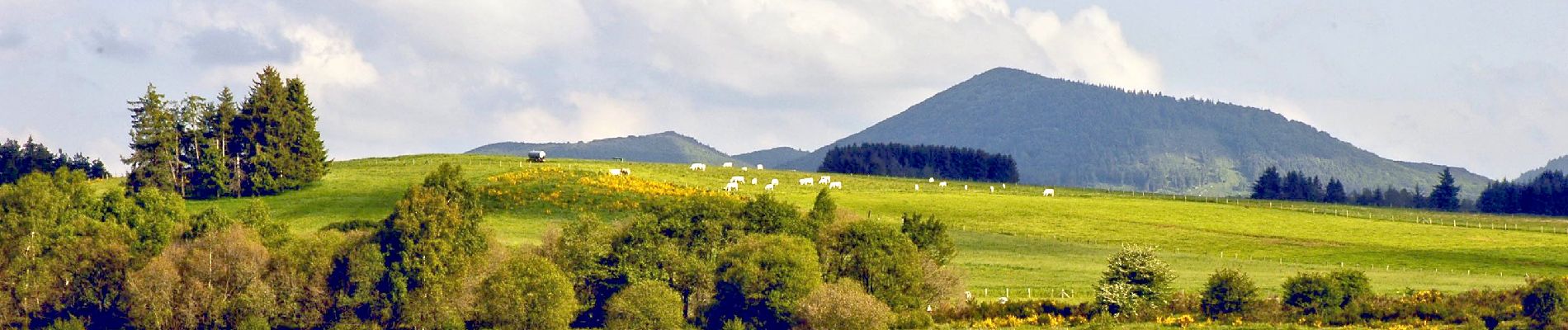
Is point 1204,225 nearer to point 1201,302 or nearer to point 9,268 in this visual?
point 1201,302

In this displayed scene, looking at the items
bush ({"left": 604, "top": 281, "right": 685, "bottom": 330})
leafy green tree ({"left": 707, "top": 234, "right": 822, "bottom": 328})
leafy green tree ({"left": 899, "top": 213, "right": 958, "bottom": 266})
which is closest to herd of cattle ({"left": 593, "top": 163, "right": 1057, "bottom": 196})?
leafy green tree ({"left": 899, "top": 213, "right": 958, "bottom": 266})

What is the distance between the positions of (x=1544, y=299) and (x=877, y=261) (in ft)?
111

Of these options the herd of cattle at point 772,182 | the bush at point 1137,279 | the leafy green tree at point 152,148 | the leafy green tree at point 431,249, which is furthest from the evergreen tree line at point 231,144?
the bush at point 1137,279

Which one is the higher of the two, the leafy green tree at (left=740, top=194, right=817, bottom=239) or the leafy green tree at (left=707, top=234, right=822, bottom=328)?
the leafy green tree at (left=740, top=194, right=817, bottom=239)

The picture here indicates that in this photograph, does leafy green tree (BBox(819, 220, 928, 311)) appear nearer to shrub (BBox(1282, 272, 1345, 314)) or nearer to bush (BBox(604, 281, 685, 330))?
bush (BBox(604, 281, 685, 330))

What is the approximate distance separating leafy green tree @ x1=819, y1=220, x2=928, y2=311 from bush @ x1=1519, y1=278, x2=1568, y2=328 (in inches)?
1202

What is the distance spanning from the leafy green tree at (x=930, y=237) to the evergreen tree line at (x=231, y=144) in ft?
222

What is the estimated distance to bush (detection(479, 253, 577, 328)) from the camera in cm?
7625

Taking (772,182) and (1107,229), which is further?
(772,182)

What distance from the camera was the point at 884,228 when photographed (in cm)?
8556

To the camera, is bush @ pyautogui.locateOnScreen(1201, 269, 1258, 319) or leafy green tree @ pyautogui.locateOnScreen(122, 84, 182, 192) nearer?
bush @ pyautogui.locateOnScreen(1201, 269, 1258, 319)

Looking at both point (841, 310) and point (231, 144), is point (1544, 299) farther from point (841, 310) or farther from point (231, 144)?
point (231, 144)

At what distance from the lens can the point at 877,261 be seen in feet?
271

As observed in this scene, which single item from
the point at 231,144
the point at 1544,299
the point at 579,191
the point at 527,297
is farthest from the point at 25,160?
the point at 1544,299
